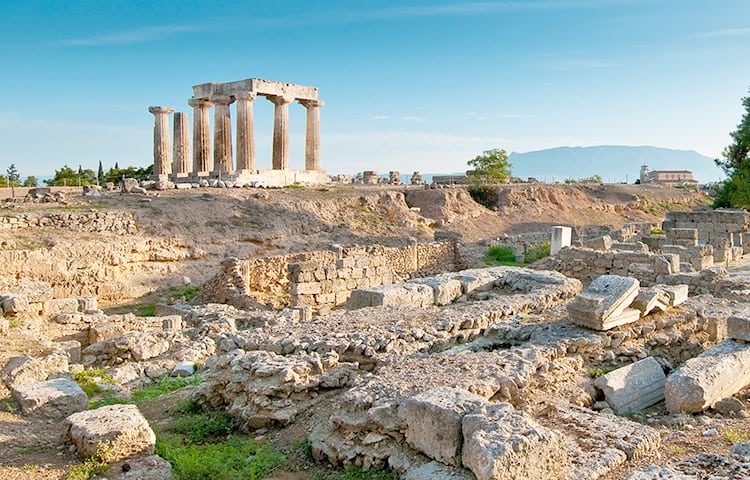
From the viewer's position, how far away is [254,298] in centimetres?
1558

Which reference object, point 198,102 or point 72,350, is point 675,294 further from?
point 198,102

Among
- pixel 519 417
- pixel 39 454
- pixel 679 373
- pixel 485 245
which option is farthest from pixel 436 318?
pixel 485 245

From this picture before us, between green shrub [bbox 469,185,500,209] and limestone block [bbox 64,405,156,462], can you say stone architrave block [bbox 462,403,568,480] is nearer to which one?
limestone block [bbox 64,405,156,462]

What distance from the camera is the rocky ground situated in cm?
586

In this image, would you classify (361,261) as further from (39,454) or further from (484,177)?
(484,177)

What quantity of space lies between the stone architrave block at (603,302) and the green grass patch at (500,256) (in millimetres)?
15740

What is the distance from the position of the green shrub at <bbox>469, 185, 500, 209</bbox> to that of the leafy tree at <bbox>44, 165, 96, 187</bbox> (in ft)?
80.2

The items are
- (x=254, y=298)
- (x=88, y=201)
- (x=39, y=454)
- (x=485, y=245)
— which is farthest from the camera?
(x=485, y=245)

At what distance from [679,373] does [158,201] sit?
2052 centimetres

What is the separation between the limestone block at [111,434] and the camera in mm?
5223

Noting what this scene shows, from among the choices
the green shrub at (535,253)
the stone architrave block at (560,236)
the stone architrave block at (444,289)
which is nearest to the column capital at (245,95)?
the green shrub at (535,253)

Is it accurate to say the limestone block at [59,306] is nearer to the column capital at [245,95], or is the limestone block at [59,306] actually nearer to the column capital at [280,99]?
the column capital at [245,95]

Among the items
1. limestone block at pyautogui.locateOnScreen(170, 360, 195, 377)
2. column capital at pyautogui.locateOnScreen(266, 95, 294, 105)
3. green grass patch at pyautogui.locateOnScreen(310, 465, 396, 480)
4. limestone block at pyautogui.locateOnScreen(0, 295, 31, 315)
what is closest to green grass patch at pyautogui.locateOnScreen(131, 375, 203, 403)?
limestone block at pyautogui.locateOnScreen(170, 360, 195, 377)

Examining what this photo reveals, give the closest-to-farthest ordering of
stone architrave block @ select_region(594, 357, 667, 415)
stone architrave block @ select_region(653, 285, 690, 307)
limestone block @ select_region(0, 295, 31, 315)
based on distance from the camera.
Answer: stone architrave block @ select_region(594, 357, 667, 415)
stone architrave block @ select_region(653, 285, 690, 307)
limestone block @ select_region(0, 295, 31, 315)
